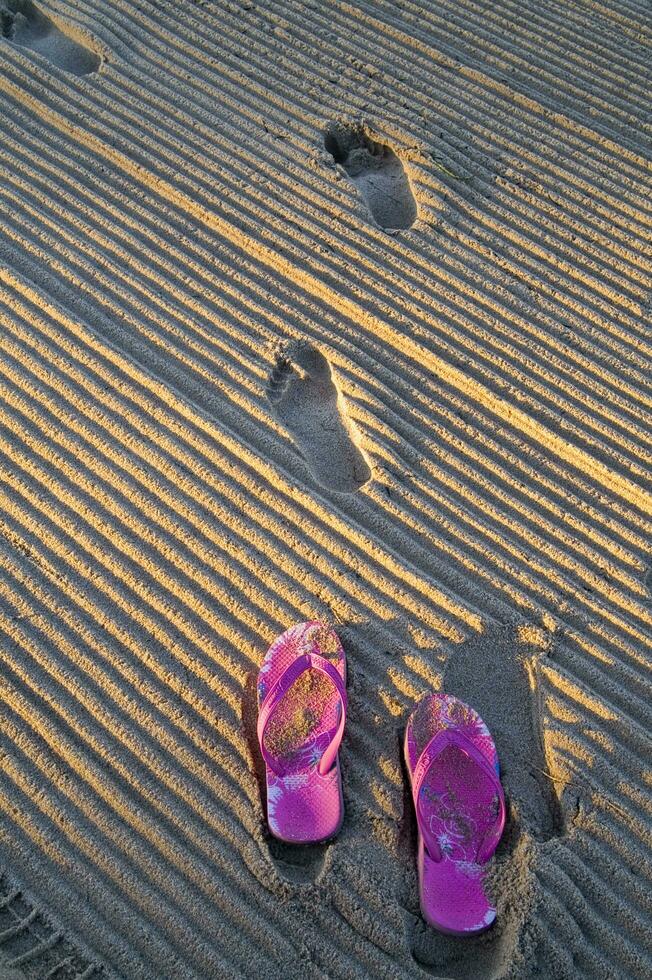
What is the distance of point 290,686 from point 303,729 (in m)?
0.12

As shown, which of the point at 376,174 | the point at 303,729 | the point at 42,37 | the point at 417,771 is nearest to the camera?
the point at 417,771

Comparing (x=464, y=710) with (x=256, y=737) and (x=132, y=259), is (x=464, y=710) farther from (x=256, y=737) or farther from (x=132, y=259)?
(x=132, y=259)

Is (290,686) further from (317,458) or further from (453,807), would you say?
(317,458)

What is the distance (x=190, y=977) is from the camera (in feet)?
6.12

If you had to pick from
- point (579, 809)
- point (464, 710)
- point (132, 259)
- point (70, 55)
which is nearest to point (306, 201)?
point (132, 259)

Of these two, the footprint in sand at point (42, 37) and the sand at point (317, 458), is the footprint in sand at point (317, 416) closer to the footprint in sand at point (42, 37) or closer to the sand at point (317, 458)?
the sand at point (317, 458)

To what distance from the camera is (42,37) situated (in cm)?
341

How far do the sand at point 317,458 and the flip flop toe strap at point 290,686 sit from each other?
0.25 ft

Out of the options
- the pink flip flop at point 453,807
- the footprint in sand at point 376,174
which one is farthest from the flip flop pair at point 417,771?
the footprint in sand at point 376,174

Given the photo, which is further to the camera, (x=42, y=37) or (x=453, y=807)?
(x=42, y=37)

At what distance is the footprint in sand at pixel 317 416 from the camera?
2.54 metres

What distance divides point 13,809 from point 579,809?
4.68 feet

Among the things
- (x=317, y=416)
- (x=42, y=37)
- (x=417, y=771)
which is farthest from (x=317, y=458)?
(x=42, y=37)

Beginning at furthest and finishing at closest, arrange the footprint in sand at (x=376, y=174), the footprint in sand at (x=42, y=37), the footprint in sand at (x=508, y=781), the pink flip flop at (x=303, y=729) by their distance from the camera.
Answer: the footprint in sand at (x=42, y=37)
the footprint in sand at (x=376, y=174)
the pink flip flop at (x=303, y=729)
the footprint in sand at (x=508, y=781)
